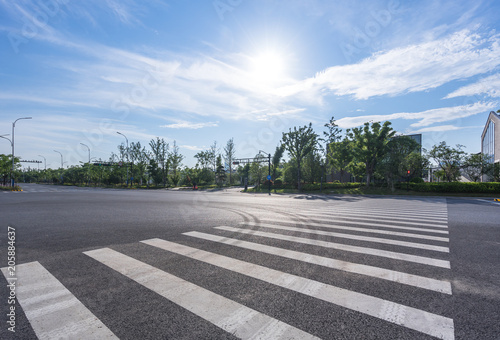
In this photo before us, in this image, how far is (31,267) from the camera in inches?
154

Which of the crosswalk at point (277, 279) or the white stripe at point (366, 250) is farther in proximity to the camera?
the white stripe at point (366, 250)

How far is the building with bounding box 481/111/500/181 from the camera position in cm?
4016

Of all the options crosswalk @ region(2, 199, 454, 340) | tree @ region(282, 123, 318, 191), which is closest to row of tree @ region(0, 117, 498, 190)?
tree @ region(282, 123, 318, 191)

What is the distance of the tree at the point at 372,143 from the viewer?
108ft

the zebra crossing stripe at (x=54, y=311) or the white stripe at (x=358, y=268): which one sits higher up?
the zebra crossing stripe at (x=54, y=311)

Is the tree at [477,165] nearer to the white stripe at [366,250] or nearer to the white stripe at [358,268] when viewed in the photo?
the white stripe at [366,250]

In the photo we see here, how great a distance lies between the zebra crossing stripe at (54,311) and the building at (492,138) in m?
50.2

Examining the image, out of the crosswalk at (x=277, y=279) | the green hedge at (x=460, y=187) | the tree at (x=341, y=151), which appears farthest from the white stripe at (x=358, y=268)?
the tree at (x=341, y=151)

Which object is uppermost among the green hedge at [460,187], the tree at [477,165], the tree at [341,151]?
the tree at [341,151]

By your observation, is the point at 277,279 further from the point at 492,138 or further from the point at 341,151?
the point at 492,138

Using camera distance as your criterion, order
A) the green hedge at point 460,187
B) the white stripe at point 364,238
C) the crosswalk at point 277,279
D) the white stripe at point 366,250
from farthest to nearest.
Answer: the green hedge at point 460,187 < the white stripe at point 364,238 < the white stripe at point 366,250 < the crosswalk at point 277,279

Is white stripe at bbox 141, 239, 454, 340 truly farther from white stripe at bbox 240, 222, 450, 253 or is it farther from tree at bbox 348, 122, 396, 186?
tree at bbox 348, 122, 396, 186

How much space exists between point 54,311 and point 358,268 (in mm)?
4075

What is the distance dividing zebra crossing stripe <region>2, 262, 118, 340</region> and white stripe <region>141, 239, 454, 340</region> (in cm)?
192
